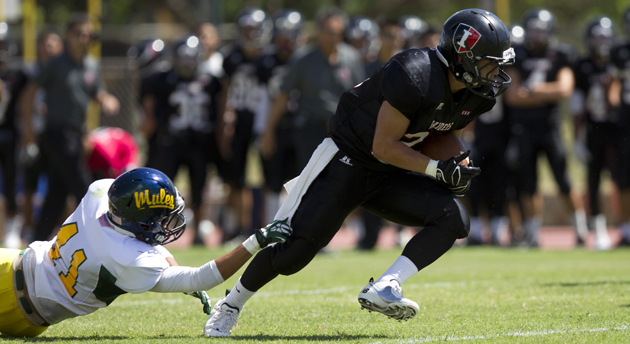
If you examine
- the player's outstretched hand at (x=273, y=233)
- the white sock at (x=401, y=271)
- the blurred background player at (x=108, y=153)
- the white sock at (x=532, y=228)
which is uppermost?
the player's outstretched hand at (x=273, y=233)

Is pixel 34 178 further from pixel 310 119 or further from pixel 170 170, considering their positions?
pixel 310 119

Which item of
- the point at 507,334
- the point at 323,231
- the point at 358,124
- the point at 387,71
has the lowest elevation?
the point at 507,334

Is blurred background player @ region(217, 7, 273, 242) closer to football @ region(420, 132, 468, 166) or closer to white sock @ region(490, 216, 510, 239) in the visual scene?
white sock @ region(490, 216, 510, 239)

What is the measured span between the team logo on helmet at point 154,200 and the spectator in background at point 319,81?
14.4 feet

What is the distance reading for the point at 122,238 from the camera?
3.71m

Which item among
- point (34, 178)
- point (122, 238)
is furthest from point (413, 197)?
point (34, 178)

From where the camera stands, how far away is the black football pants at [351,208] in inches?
151

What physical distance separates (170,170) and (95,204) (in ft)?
17.6

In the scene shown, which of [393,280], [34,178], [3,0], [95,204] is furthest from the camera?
[3,0]

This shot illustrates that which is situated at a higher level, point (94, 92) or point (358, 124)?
point (358, 124)

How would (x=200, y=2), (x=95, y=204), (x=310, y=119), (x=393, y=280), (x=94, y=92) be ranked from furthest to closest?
(x=200, y=2) → (x=94, y=92) → (x=310, y=119) → (x=95, y=204) → (x=393, y=280)

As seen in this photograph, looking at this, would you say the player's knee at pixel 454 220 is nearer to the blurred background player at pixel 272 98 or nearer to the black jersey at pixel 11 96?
the blurred background player at pixel 272 98

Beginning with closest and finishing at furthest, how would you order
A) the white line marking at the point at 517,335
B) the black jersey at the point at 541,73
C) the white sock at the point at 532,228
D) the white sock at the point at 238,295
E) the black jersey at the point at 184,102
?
the white line marking at the point at 517,335 < the white sock at the point at 238,295 < the white sock at the point at 532,228 < the black jersey at the point at 541,73 < the black jersey at the point at 184,102

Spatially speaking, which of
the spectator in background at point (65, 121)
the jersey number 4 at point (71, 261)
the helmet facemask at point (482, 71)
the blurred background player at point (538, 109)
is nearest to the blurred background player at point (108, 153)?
the spectator in background at point (65, 121)
